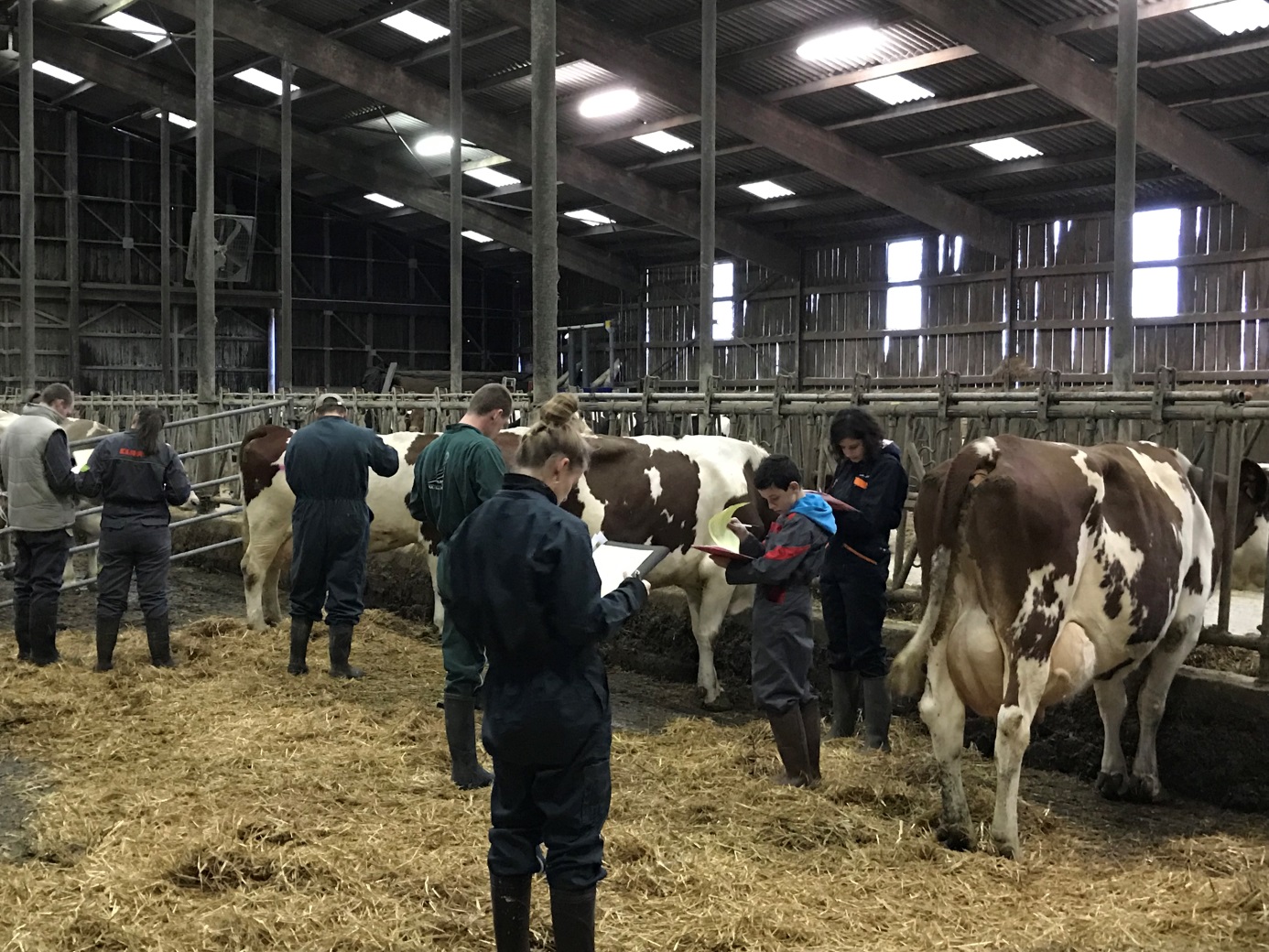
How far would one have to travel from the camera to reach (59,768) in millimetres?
5934

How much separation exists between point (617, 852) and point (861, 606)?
6.41 feet

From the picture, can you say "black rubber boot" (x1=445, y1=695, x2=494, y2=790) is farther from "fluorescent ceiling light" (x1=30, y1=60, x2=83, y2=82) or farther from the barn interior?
"fluorescent ceiling light" (x1=30, y1=60, x2=83, y2=82)

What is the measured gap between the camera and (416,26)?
65.7 feet

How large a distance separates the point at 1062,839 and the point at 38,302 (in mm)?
29088

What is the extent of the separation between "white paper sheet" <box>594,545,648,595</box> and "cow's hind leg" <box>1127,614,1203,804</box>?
10.2 ft

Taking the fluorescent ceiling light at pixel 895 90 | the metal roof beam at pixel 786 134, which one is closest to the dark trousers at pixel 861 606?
the metal roof beam at pixel 786 134

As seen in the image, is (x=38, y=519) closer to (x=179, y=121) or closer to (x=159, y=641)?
(x=159, y=641)

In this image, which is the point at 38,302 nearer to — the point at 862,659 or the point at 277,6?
the point at 277,6

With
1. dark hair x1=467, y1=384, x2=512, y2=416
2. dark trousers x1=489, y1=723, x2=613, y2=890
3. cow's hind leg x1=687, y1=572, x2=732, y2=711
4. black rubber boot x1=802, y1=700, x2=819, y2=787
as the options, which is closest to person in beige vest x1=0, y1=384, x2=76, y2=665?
dark hair x1=467, y1=384, x2=512, y2=416

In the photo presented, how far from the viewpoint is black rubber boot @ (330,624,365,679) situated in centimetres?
786

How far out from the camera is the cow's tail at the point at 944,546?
4.90 meters

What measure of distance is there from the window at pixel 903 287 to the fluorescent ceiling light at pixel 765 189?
2259 millimetres

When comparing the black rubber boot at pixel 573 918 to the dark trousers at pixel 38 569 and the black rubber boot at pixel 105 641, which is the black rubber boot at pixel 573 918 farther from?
the dark trousers at pixel 38 569

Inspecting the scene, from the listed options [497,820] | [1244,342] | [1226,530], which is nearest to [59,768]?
[497,820]
